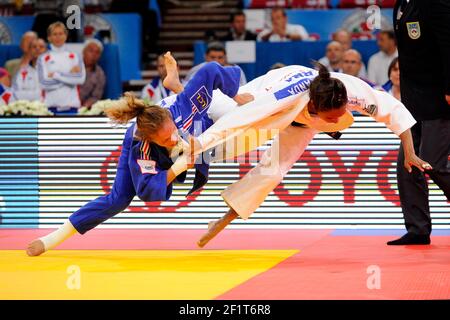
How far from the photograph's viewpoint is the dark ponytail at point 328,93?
496 centimetres

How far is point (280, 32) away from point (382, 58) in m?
1.52

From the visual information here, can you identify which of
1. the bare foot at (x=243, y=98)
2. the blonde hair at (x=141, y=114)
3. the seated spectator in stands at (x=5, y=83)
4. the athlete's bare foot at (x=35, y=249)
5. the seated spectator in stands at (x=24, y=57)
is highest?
the bare foot at (x=243, y=98)

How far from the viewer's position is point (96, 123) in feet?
23.5

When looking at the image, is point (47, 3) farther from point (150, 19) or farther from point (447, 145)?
point (447, 145)

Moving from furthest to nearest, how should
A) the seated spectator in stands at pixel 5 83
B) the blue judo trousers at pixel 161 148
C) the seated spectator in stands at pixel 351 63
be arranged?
the seated spectator in stands at pixel 5 83, the seated spectator in stands at pixel 351 63, the blue judo trousers at pixel 161 148

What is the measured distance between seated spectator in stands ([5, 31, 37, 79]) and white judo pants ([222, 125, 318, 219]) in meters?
5.07

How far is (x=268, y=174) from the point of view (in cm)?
545

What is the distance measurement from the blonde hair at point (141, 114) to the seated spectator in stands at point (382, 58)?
4.68 metres

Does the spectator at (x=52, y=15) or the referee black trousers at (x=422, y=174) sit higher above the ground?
the spectator at (x=52, y=15)

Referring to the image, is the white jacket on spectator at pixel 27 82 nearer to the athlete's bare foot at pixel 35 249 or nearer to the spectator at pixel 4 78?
the spectator at pixel 4 78

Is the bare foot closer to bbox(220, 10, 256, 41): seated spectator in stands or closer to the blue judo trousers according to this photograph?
the blue judo trousers

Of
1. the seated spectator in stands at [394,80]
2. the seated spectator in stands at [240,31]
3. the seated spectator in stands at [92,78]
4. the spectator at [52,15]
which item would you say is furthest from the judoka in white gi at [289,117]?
the spectator at [52,15]

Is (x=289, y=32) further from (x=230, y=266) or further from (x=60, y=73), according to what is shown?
(x=230, y=266)

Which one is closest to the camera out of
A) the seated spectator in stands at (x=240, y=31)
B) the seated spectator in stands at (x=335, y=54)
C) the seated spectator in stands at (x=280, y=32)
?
the seated spectator in stands at (x=335, y=54)
